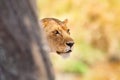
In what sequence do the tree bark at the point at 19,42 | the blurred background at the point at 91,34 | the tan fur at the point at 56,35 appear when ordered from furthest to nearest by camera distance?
the blurred background at the point at 91,34
the tan fur at the point at 56,35
the tree bark at the point at 19,42

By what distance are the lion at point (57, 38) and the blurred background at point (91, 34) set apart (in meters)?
3.07

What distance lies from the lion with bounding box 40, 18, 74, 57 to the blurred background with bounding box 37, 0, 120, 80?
3071 mm

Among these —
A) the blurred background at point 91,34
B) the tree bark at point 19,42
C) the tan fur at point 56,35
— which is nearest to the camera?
the tree bark at point 19,42

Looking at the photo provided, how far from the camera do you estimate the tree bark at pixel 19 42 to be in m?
1.31

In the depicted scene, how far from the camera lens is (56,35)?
1.71 metres

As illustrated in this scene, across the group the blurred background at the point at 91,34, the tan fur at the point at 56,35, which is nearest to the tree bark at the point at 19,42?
the tan fur at the point at 56,35

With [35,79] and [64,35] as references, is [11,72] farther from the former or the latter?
[64,35]

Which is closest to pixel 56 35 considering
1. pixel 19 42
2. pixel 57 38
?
pixel 57 38

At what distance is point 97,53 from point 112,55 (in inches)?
4.5

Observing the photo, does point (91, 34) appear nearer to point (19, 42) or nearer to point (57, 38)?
point (57, 38)

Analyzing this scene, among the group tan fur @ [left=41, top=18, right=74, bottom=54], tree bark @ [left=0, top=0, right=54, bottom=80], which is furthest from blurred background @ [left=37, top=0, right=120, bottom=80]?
tree bark @ [left=0, top=0, right=54, bottom=80]

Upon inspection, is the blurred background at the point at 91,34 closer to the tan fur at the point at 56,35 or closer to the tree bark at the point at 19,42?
the tan fur at the point at 56,35

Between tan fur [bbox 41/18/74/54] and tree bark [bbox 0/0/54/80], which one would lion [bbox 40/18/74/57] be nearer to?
tan fur [bbox 41/18/74/54]

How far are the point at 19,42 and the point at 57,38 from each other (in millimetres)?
405
